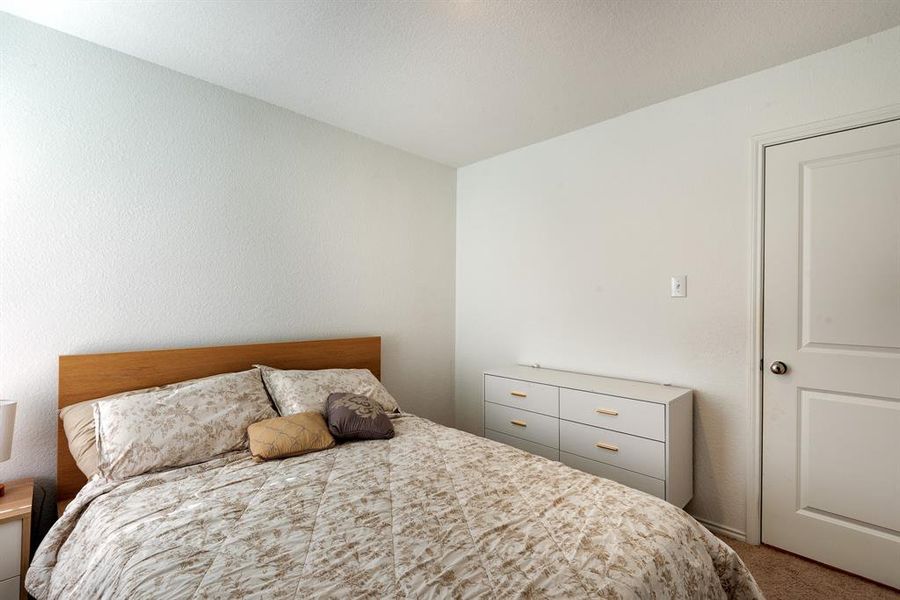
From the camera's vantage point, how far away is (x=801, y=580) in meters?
1.89

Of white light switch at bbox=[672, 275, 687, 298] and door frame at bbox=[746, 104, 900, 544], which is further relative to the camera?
white light switch at bbox=[672, 275, 687, 298]

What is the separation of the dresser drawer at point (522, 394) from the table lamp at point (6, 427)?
2288 millimetres

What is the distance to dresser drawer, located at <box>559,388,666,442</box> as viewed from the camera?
2127 mm

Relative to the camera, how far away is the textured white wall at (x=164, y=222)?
5.92 feet

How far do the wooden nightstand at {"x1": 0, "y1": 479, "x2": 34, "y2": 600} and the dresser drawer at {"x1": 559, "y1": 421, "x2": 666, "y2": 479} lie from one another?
7.76ft

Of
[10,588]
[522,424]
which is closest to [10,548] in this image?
[10,588]

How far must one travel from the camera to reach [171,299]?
216 cm

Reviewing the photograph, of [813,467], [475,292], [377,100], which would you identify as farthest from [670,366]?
[377,100]

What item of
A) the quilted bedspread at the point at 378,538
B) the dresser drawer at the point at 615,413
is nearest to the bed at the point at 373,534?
the quilted bedspread at the point at 378,538

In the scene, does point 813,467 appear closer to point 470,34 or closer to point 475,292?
point 475,292

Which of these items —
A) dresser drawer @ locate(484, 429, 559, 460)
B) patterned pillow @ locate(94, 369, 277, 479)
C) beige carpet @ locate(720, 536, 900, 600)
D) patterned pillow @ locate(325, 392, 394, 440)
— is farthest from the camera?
dresser drawer @ locate(484, 429, 559, 460)

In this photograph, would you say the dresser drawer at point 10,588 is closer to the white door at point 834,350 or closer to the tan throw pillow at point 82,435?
the tan throw pillow at point 82,435

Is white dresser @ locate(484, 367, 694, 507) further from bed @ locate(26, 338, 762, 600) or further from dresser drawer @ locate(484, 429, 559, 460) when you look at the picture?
bed @ locate(26, 338, 762, 600)

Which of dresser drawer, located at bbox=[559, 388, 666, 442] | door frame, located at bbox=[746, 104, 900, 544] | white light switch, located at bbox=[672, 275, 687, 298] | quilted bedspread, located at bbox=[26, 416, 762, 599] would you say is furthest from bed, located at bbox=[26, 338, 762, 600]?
white light switch, located at bbox=[672, 275, 687, 298]
